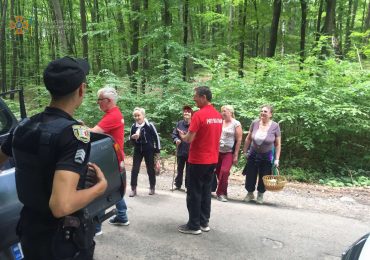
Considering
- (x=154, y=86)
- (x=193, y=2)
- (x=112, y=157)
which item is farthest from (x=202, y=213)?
(x=193, y=2)

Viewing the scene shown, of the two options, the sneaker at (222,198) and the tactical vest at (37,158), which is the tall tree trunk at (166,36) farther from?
the tactical vest at (37,158)

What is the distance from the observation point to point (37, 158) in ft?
6.49

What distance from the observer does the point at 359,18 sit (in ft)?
98.0

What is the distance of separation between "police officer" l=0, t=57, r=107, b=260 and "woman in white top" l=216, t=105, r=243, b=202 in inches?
205

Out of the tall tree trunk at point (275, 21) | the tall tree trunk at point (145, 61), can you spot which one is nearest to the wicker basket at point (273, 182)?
the tall tree trunk at point (145, 61)

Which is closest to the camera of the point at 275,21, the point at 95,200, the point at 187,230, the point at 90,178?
the point at 90,178

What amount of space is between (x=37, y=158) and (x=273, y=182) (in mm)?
5257

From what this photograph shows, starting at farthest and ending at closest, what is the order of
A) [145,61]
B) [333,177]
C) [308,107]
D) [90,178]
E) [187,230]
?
[145,61]
[308,107]
[333,177]
[187,230]
[90,178]

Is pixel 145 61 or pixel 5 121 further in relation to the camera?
pixel 145 61

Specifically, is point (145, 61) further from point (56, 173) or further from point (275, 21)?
point (56, 173)

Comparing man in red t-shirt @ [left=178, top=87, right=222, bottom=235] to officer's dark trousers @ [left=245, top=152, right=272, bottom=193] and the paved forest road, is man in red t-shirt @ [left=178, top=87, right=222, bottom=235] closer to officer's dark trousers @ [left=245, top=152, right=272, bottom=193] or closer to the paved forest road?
the paved forest road

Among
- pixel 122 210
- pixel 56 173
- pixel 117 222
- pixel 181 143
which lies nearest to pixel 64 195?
pixel 56 173

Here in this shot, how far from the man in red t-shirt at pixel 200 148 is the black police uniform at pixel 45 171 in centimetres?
322

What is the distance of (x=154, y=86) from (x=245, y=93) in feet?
12.0
